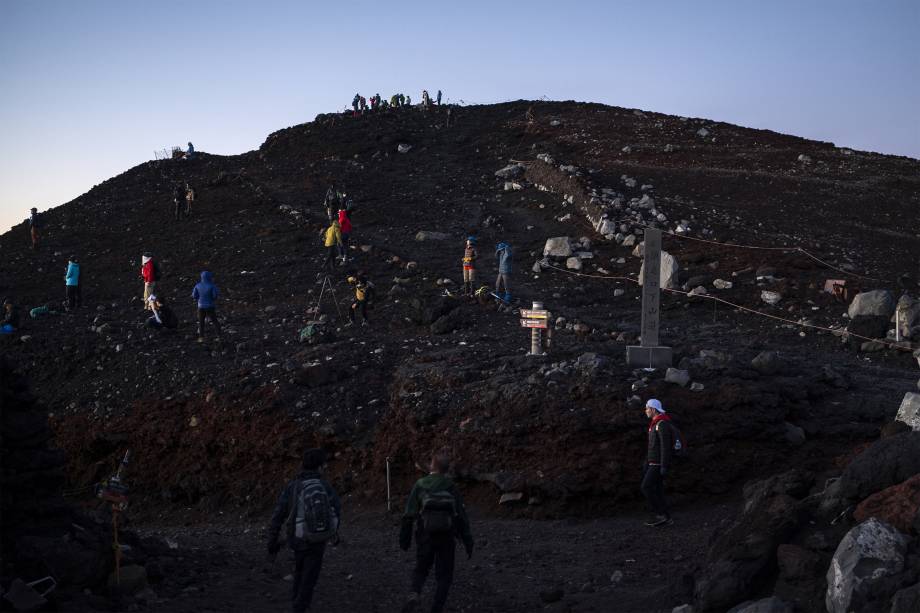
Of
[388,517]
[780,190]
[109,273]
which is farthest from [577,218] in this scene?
[388,517]

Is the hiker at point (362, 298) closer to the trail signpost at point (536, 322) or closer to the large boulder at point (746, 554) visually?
the trail signpost at point (536, 322)

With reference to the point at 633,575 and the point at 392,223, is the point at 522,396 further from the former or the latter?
the point at 392,223

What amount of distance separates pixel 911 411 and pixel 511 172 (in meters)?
24.6

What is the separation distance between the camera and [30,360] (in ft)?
58.2

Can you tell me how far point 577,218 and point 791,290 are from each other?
835cm

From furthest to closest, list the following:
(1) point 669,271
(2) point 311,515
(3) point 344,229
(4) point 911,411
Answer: (3) point 344,229, (1) point 669,271, (4) point 911,411, (2) point 311,515

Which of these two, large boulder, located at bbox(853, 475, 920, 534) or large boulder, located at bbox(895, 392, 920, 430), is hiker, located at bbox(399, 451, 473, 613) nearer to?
large boulder, located at bbox(853, 475, 920, 534)

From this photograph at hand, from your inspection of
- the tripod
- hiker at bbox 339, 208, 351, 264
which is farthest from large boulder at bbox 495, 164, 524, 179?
the tripod

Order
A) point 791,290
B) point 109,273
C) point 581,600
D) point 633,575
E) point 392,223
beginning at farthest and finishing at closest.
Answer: point 392,223, point 109,273, point 791,290, point 633,575, point 581,600

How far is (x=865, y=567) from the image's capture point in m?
6.04

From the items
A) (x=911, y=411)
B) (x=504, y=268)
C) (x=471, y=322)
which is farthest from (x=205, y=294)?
(x=911, y=411)

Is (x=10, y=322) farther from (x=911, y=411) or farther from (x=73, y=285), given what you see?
(x=911, y=411)

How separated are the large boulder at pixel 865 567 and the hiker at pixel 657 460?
383 cm

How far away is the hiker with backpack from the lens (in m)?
10.3
